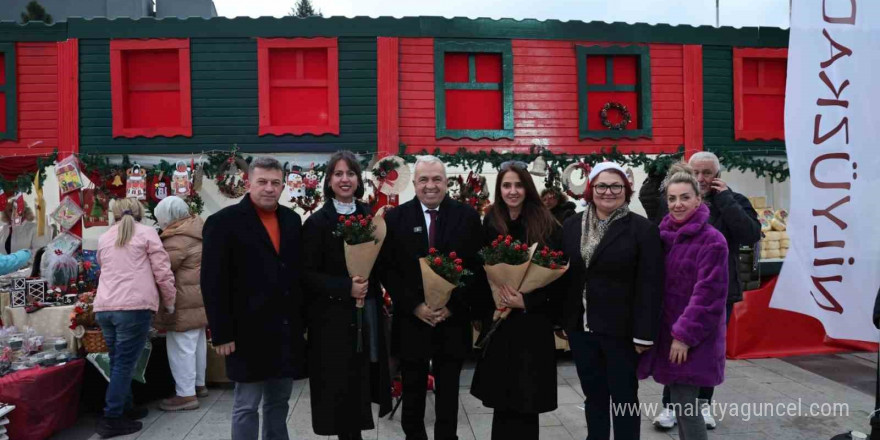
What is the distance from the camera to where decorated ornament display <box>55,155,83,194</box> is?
6.19 meters

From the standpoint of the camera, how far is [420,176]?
2.99m

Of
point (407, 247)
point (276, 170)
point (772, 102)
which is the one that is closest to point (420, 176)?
point (407, 247)

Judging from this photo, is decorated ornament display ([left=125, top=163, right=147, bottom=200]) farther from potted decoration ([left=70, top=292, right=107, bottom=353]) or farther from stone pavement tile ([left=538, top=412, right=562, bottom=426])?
stone pavement tile ([left=538, top=412, right=562, bottom=426])

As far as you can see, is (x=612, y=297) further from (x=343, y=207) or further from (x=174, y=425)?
(x=174, y=425)

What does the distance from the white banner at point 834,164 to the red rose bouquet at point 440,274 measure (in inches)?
87.7

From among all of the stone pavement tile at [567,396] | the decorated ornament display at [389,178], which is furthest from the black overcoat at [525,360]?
the decorated ornament display at [389,178]

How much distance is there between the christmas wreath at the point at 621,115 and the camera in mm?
7742

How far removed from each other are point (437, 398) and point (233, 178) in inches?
169

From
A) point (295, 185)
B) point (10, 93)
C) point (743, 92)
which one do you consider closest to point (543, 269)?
point (295, 185)

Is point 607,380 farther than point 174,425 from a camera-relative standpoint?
No

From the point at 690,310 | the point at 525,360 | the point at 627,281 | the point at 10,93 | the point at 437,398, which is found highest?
the point at 10,93

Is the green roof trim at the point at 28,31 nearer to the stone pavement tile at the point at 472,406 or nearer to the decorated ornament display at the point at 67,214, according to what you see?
the decorated ornament display at the point at 67,214

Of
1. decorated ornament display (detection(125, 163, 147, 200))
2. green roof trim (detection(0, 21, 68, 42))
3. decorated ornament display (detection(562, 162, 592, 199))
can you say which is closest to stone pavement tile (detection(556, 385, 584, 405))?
decorated ornament display (detection(562, 162, 592, 199))

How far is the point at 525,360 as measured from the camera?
2861 millimetres
